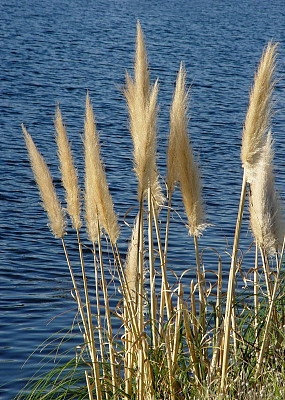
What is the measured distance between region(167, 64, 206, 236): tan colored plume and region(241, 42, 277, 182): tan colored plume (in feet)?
1.33

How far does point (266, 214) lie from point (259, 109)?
71 cm

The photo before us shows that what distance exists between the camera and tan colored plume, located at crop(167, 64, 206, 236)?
331cm

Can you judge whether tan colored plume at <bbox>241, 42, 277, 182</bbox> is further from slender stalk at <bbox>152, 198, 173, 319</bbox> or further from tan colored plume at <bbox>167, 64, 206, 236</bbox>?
slender stalk at <bbox>152, 198, 173, 319</bbox>

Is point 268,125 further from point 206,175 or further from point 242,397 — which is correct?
point 206,175

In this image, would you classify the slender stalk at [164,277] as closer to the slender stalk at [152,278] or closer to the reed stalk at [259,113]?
the slender stalk at [152,278]

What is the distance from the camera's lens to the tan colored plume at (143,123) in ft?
10.3

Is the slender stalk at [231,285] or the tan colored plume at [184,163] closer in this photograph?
the slender stalk at [231,285]

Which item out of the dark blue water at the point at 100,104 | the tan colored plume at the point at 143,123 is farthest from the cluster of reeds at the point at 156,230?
the dark blue water at the point at 100,104

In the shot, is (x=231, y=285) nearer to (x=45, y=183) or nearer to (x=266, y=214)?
(x=266, y=214)

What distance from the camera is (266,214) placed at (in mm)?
3416

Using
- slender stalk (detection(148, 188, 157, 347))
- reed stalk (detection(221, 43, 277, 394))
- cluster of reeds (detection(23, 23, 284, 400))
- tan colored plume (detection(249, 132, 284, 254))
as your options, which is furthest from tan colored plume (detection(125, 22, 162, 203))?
tan colored plume (detection(249, 132, 284, 254))

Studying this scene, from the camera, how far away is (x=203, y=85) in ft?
62.0

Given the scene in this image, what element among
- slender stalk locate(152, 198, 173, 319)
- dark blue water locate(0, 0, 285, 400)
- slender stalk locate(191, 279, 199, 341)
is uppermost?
dark blue water locate(0, 0, 285, 400)

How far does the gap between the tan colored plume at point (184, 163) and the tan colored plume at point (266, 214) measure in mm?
293
